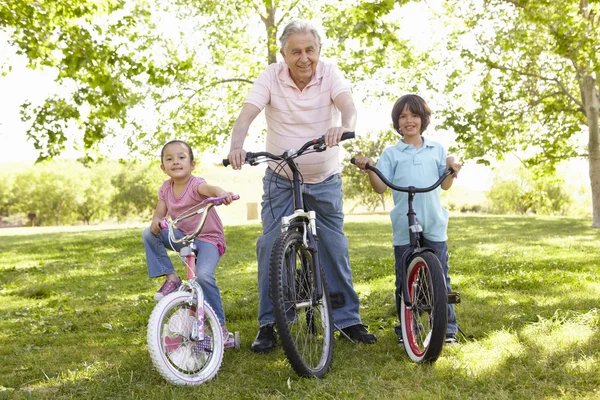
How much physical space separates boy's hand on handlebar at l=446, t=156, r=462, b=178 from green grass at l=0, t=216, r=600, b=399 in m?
1.22

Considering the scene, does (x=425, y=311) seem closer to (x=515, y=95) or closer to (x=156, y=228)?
(x=156, y=228)

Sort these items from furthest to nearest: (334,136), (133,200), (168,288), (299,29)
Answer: (133,200)
(168,288)
(299,29)
(334,136)

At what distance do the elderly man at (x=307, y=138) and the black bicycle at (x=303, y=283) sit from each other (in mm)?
384

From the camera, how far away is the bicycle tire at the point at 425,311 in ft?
12.8

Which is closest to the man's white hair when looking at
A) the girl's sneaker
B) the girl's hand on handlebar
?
the girl's hand on handlebar

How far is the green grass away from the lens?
12.1ft

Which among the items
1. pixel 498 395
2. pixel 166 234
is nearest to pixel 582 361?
pixel 498 395

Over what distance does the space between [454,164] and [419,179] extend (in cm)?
31

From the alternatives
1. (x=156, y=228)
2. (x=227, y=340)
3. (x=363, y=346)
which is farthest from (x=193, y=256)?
(x=363, y=346)

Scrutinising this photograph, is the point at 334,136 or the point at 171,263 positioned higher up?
the point at 334,136

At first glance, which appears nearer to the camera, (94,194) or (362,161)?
(362,161)

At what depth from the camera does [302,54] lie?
14.4 feet

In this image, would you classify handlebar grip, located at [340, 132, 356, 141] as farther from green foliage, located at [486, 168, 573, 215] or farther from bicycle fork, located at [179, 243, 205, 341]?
green foliage, located at [486, 168, 573, 215]

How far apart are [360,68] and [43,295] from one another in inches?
632
